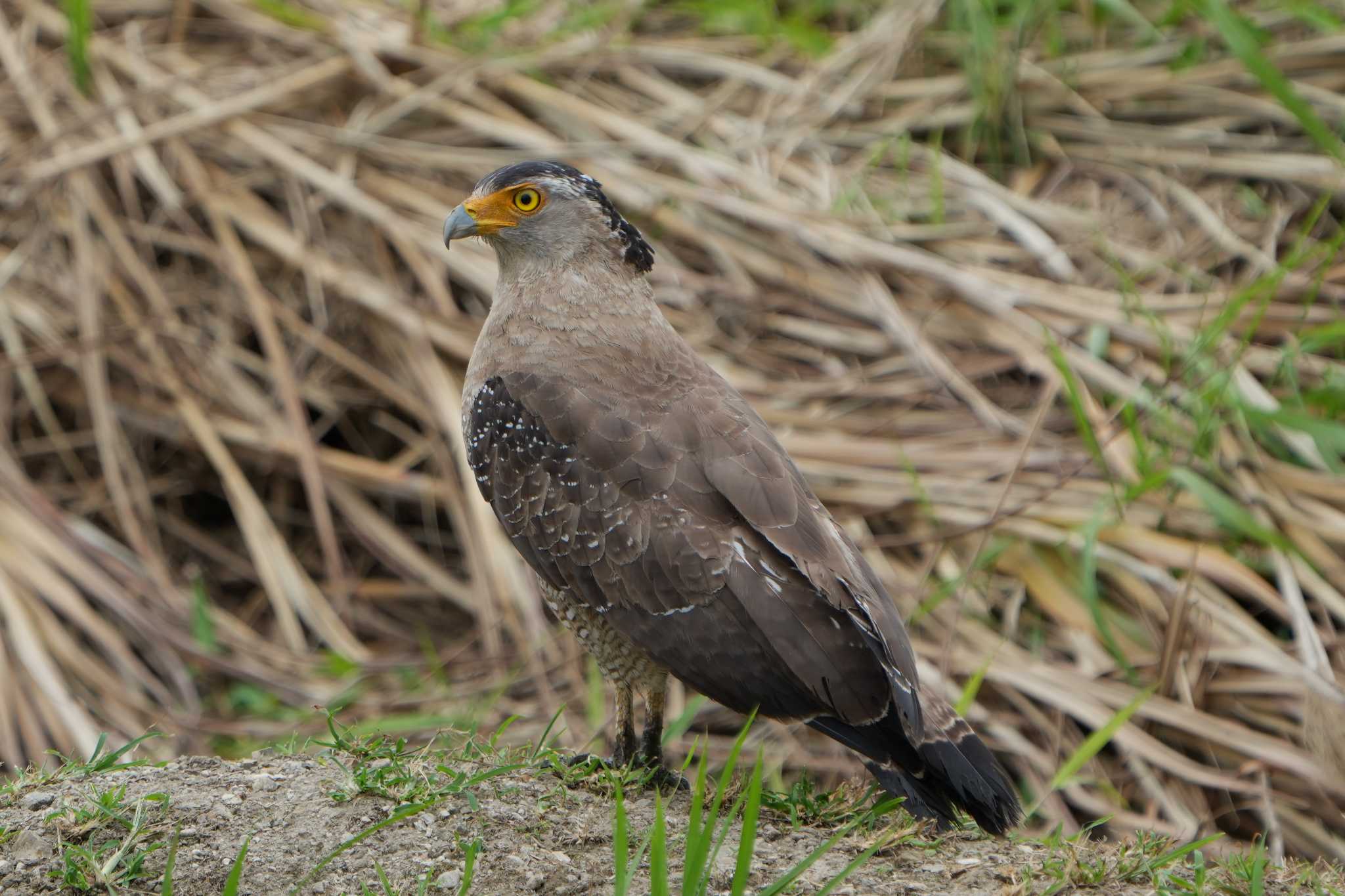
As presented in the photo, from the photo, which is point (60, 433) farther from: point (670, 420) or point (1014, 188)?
point (1014, 188)

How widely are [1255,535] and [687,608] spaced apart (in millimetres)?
2353

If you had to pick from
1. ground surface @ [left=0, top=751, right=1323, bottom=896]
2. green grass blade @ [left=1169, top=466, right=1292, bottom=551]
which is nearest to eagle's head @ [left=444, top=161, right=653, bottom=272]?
ground surface @ [left=0, top=751, right=1323, bottom=896]

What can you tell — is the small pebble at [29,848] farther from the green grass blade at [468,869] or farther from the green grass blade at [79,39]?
the green grass blade at [79,39]

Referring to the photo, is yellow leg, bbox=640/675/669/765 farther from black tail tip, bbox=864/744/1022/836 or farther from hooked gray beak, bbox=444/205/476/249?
hooked gray beak, bbox=444/205/476/249

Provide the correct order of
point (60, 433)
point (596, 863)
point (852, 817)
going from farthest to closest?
point (60, 433) → point (852, 817) → point (596, 863)

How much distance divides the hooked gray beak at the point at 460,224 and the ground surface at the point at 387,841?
1.59 m

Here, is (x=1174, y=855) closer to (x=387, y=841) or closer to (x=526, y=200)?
(x=387, y=841)

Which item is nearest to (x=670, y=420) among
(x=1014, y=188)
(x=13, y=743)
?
(x=13, y=743)

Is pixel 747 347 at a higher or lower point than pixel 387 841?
higher

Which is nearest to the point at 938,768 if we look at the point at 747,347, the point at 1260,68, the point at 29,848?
the point at 29,848

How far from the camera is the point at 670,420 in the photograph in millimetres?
3779

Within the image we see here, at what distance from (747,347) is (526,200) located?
2053 mm

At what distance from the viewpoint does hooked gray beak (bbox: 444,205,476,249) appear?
4.20 meters

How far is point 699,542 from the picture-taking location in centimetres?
356
